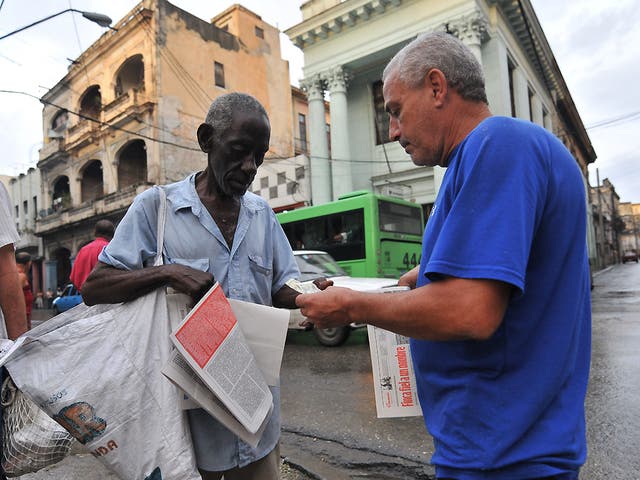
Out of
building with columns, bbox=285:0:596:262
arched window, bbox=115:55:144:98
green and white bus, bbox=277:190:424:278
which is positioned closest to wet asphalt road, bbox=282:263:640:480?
green and white bus, bbox=277:190:424:278

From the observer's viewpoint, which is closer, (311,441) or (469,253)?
(469,253)

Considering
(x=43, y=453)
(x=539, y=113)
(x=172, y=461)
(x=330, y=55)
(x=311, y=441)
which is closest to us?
(x=172, y=461)

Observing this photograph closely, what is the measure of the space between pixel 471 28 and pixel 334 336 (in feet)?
39.1

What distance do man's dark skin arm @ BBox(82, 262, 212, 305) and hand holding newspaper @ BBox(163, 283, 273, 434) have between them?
9 cm

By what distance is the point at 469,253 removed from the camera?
40.3 inches

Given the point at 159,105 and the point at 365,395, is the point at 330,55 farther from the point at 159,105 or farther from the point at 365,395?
the point at 365,395

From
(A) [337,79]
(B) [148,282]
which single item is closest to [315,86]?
(A) [337,79]

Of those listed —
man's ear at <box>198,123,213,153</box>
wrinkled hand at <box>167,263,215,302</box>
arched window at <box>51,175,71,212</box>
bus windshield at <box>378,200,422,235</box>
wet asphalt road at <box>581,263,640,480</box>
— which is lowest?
wet asphalt road at <box>581,263,640,480</box>

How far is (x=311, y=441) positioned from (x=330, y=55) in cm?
1748

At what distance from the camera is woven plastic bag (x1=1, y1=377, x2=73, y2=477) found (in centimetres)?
151

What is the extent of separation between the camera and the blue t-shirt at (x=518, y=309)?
1031 mm

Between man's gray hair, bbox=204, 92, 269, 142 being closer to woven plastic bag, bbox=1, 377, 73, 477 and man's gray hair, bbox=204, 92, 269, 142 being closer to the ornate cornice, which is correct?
woven plastic bag, bbox=1, 377, 73, 477

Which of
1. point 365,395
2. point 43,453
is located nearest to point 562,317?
point 43,453

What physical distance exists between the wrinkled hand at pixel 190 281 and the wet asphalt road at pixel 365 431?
2213 mm
